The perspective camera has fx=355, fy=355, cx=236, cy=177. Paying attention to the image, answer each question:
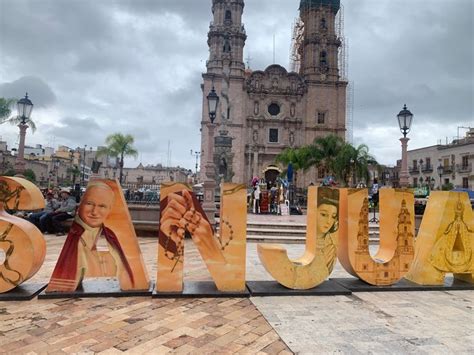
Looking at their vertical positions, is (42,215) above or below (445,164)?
below

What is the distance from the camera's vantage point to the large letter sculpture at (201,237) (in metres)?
5.23

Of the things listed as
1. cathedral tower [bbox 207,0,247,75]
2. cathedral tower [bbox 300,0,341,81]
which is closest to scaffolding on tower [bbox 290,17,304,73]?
cathedral tower [bbox 300,0,341,81]

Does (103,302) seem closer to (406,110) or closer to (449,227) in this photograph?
(449,227)

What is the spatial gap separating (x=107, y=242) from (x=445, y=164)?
153ft

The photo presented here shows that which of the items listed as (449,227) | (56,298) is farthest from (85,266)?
(449,227)

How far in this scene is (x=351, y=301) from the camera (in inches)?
203

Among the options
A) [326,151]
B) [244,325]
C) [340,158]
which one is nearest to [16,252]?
[244,325]

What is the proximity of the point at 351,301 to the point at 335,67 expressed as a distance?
44.5 m

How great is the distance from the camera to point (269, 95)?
4512 centimetres

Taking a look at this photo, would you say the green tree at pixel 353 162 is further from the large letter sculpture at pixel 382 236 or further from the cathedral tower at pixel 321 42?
the cathedral tower at pixel 321 42

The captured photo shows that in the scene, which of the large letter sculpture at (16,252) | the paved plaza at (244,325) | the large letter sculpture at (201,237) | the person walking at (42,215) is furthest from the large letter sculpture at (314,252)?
the person walking at (42,215)

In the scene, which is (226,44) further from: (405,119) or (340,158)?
(405,119)

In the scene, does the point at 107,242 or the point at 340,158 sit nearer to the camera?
the point at 107,242

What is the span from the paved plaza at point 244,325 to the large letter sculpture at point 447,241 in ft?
1.84
